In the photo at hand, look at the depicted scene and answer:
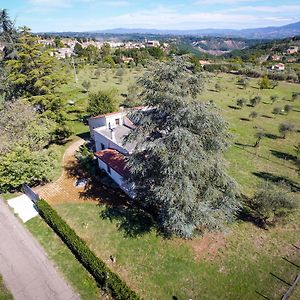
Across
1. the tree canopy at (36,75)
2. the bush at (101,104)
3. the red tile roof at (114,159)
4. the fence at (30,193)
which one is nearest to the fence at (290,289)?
the red tile roof at (114,159)

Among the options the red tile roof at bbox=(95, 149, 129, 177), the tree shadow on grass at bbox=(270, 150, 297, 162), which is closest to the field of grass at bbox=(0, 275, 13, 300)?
the red tile roof at bbox=(95, 149, 129, 177)

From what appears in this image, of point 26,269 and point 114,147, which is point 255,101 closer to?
point 114,147

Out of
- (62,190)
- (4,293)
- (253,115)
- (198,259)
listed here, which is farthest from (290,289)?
(253,115)

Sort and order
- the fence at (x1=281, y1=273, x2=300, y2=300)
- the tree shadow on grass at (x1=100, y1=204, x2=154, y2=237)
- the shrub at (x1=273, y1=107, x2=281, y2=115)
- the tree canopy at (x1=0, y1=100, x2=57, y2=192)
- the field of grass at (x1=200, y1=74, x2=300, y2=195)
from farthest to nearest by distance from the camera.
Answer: the shrub at (x1=273, y1=107, x2=281, y2=115), the field of grass at (x1=200, y1=74, x2=300, y2=195), the tree canopy at (x1=0, y1=100, x2=57, y2=192), the tree shadow on grass at (x1=100, y1=204, x2=154, y2=237), the fence at (x1=281, y1=273, x2=300, y2=300)

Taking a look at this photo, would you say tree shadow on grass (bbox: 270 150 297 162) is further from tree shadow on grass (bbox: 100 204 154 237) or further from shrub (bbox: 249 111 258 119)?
tree shadow on grass (bbox: 100 204 154 237)

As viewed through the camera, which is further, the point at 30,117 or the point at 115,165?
the point at 30,117

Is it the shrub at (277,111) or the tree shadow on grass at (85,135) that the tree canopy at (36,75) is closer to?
the tree shadow on grass at (85,135)
